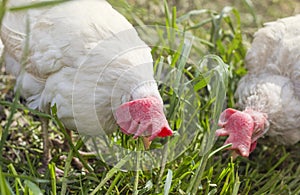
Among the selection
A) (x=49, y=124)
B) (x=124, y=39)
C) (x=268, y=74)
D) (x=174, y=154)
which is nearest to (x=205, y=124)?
(x=174, y=154)

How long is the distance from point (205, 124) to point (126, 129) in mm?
529

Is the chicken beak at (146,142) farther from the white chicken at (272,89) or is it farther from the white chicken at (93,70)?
the white chicken at (272,89)

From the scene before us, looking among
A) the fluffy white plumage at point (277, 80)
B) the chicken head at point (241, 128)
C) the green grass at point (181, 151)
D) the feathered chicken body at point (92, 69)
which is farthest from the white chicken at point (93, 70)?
the fluffy white plumage at point (277, 80)

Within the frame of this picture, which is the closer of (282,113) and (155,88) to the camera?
(155,88)

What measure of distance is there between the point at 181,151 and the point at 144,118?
418 millimetres

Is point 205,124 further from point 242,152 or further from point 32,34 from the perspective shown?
point 32,34

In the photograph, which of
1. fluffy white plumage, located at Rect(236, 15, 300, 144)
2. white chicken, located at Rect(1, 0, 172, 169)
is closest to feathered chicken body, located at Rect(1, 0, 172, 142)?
white chicken, located at Rect(1, 0, 172, 169)

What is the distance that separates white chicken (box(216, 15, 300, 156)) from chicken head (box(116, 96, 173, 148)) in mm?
392

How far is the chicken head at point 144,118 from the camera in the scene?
201cm

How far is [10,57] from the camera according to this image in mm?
2436

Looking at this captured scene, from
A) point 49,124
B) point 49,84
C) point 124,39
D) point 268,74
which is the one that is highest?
point 124,39

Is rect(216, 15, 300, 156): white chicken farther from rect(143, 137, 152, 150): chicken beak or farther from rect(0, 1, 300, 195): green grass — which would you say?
rect(143, 137, 152, 150): chicken beak

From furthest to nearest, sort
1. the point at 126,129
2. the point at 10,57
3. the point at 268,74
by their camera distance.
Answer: the point at 268,74 → the point at 10,57 → the point at 126,129

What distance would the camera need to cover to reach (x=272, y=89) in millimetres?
2543
